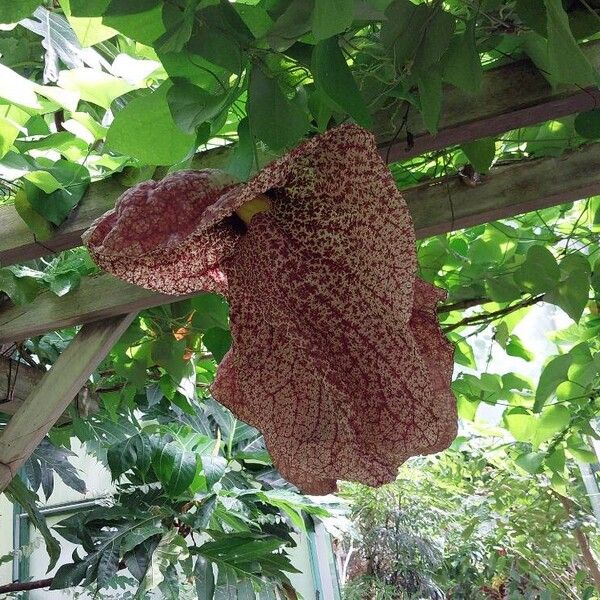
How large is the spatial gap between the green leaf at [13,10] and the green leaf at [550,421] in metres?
1.18

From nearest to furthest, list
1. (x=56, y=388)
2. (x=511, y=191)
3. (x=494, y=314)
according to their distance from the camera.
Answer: (x=511, y=191), (x=56, y=388), (x=494, y=314)

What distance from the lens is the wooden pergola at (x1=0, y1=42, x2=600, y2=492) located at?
675mm

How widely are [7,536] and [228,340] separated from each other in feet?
12.5

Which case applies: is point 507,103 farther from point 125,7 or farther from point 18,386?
point 18,386

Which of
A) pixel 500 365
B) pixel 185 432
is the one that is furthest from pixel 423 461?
pixel 185 432

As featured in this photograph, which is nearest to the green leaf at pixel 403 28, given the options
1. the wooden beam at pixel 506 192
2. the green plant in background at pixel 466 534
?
the wooden beam at pixel 506 192

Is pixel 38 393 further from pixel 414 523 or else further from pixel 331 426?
pixel 414 523

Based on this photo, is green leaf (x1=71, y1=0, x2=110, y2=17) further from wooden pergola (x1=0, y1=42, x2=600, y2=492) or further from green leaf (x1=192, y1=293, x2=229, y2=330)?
green leaf (x1=192, y1=293, x2=229, y2=330)

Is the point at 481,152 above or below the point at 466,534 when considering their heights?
above

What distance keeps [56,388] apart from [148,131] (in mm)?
677

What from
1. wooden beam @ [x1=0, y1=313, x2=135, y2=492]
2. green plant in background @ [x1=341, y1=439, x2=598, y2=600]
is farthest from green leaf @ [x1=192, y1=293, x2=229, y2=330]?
green plant in background @ [x1=341, y1=439, x2=598, y2=600]

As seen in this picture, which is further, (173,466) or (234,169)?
(173,466)

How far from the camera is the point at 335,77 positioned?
0.50 metres

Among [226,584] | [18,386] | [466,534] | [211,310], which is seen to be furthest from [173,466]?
[466,534]
